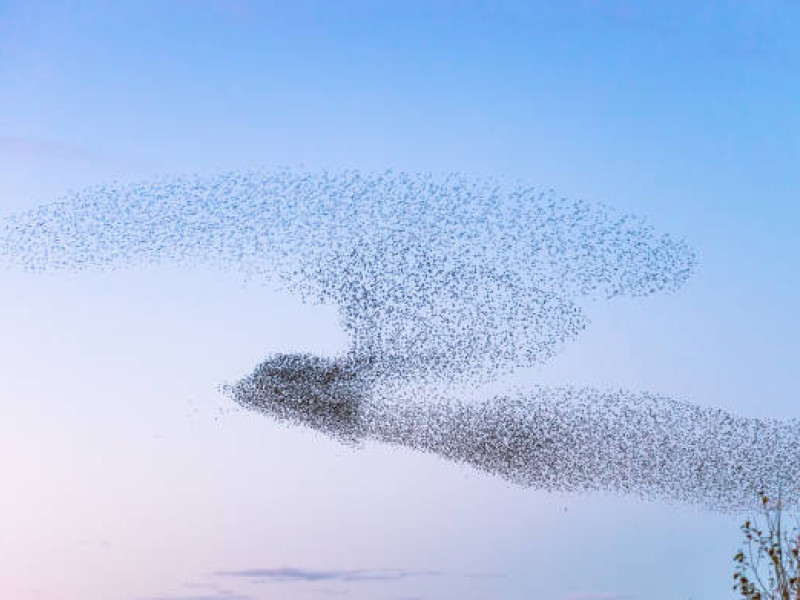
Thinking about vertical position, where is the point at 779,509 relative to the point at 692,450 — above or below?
below

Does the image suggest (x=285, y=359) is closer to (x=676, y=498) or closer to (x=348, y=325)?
(x=348, y=325)

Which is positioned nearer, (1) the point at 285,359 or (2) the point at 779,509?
(2) the point at 779,509

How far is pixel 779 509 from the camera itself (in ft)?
49.7

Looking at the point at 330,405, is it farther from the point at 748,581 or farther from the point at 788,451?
the point at 748,581

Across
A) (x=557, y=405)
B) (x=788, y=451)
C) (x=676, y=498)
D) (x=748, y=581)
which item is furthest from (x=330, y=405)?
(x=748, y=581)

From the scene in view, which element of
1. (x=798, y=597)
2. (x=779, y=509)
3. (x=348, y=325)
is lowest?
(x=798, y=597)

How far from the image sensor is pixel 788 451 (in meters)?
26.6

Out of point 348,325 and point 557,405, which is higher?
point 348,325

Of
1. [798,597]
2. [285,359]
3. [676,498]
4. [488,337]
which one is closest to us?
[798,597]

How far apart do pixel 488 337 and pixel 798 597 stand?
1453 centimetres

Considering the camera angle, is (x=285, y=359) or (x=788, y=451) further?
(x=285, y=359)

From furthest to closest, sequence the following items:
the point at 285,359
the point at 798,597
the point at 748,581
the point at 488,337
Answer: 1. the point at 285,359
2. the point at 488,337
3. the point at 748,581
4. the point at 798,597

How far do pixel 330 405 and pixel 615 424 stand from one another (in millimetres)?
7850

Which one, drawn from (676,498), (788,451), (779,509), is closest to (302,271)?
(676,498)
